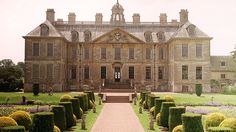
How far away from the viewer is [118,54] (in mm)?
54094

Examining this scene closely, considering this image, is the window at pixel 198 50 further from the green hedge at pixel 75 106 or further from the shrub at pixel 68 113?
the shrub at pixel 68 113

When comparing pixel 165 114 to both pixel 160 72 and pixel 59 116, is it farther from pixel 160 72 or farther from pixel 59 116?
pixel 160 72

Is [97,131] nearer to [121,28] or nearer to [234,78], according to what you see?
[121,28]

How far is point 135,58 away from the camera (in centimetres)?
5409

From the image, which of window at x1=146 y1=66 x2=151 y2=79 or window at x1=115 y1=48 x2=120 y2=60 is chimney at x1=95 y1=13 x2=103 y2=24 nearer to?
window at x1=115 y1=48 x2=120 y2=60

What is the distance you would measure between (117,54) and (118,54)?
13 cm

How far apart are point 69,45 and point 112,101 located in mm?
17770

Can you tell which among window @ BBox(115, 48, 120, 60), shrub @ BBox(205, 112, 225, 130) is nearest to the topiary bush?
shrub @ BBox(205, 112, 225, 130)

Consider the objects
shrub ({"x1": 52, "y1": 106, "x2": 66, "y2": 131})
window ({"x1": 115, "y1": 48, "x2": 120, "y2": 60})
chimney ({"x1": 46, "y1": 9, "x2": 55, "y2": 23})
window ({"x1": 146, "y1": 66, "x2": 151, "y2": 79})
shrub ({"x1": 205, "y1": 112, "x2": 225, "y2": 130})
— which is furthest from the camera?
chimney ({"x1": 46, "y1": 9, "x2": 55, "y2": 23})

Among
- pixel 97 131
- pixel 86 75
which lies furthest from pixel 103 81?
pixel 97 131

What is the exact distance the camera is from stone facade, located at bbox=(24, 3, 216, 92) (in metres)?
50.2

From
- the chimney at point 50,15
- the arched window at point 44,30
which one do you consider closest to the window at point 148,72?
the arched window at point 44,30

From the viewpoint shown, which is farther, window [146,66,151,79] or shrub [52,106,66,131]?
Answer: window [146,66,151,79]

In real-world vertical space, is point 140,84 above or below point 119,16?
below
